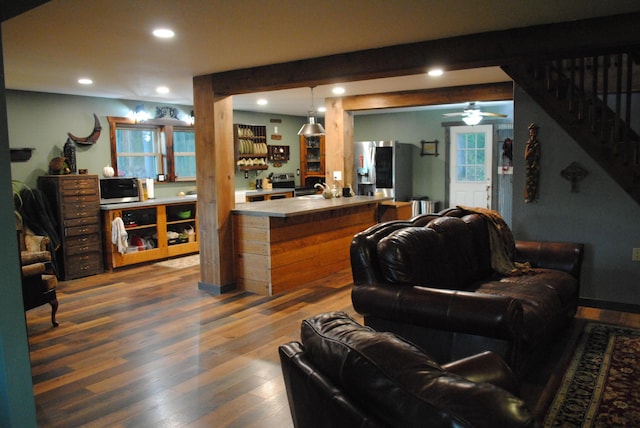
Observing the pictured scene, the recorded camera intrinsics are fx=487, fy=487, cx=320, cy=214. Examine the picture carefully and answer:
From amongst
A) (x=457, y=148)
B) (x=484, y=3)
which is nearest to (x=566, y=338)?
(x=484, y=3)

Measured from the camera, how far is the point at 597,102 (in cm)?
445

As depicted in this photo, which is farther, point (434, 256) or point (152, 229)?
point (152, 229)

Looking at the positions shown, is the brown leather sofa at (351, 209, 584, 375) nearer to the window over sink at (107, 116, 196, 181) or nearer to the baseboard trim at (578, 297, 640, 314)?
the baseboard trim at (578, 297, 640, 314)

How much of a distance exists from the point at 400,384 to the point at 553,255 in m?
3.50

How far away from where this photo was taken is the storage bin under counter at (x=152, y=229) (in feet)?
21.2

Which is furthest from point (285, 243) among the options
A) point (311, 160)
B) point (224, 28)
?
point (311, 160)

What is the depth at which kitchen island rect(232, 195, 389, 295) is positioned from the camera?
17.2 feet

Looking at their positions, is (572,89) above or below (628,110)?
above

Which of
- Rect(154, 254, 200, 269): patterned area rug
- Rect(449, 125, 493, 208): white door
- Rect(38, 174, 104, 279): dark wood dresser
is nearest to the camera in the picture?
Rect(38, 174, 104, 279): dark wood dresser

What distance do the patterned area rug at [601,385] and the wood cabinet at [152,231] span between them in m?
5.45

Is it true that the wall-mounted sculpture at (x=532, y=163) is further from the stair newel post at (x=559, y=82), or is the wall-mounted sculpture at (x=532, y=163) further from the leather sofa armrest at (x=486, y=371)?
the leather sofa armrest at (x=486, y=371)

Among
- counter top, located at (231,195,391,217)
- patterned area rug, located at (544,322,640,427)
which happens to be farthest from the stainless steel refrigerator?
patterned area rug, located at (544,322,640,427)

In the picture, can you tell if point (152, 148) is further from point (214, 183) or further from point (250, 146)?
point (214, 183)

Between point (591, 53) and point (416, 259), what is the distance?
2.21m
